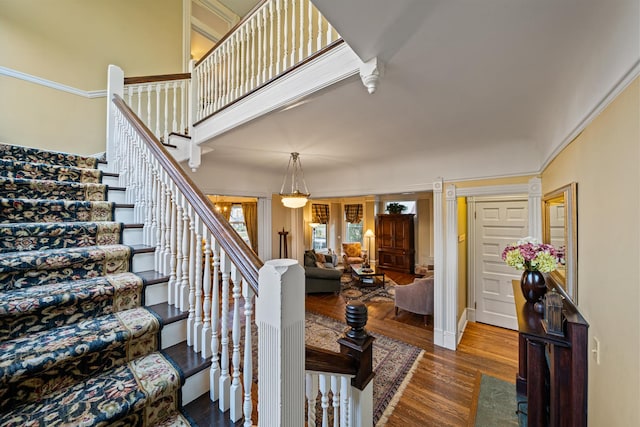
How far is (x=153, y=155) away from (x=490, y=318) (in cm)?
480

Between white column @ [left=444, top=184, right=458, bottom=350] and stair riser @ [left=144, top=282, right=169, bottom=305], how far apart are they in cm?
312

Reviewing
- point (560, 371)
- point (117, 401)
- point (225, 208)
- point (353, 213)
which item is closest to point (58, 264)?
point (117, 401)

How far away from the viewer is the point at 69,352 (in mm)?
930

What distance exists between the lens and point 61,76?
3020mm

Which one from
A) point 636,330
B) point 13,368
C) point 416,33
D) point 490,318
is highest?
point 416,33

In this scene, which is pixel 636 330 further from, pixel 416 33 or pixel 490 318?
pixel 490 318

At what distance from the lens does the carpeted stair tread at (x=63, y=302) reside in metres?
1.00

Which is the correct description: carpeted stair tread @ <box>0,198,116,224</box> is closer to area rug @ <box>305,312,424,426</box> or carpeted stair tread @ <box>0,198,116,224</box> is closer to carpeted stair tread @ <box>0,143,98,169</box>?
carpeted stair tread @ <box>0,143,98,169</box>

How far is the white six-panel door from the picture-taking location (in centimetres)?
376

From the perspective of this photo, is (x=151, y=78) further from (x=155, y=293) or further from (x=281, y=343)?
(x=281, y=343)

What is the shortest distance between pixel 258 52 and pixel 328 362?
7.79 ft

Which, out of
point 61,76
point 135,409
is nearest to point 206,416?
point 135,409

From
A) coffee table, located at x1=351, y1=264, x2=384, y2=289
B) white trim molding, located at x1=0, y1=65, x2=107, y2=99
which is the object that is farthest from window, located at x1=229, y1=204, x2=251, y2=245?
white trim molding, located at x1=0, y1=65, x2=107, y2=99

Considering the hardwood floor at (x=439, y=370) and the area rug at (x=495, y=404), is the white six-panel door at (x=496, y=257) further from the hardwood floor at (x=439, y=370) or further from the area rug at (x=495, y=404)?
the area rug at (x=495, y=404)
